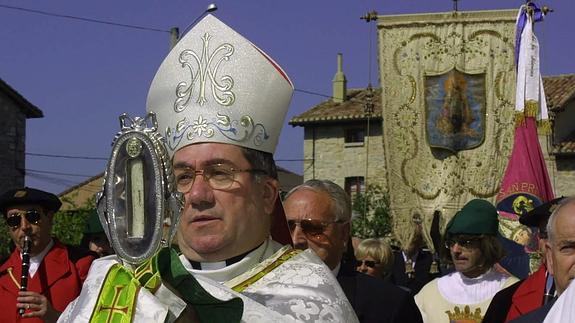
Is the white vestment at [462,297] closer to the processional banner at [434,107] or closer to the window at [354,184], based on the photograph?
the processional banner at [434,107]

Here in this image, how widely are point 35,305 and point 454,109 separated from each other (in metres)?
11.6

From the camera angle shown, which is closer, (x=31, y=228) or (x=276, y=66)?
(x=276, y=66)

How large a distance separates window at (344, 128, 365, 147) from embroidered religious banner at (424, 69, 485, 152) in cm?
2219

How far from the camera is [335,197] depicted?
5359 mm

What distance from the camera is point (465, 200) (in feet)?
54.6

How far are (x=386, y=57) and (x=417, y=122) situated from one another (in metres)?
1.16

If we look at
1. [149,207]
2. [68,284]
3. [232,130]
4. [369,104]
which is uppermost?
[369,104]

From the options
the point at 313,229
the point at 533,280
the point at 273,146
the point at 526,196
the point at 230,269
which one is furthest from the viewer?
the point at 526,196

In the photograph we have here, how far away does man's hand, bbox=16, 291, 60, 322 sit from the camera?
670cm

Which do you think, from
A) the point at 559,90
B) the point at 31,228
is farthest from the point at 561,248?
the point at 559,90

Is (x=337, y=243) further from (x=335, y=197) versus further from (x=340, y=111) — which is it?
(x=340, y=111)

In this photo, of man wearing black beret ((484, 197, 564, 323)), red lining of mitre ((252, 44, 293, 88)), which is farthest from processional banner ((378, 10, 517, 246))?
red lining of mitre ((252, 44, 293, 88))

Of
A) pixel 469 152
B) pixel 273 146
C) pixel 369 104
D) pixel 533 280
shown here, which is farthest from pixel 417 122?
pixel 369 104

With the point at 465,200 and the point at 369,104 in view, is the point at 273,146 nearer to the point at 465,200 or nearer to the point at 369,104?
the point at 465,200
